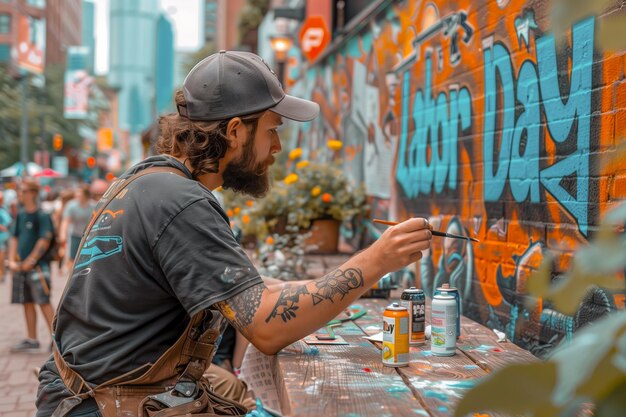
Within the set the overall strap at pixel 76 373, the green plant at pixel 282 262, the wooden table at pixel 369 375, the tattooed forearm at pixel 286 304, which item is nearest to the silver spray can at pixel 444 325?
the wooden table at pixel 369 375

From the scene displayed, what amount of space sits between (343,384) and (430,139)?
3.91 metres

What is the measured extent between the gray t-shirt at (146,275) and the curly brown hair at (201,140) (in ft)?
0.71

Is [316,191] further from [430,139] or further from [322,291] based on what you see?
[322,291]

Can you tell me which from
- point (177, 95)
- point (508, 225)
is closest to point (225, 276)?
point (177, 95)

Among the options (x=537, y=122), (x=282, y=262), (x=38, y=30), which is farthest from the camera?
(x=38, y=30)

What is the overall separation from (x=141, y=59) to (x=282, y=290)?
18202cm

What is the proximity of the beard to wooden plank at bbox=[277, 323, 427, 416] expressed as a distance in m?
0.61

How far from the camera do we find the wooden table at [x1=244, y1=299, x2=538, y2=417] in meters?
2.04

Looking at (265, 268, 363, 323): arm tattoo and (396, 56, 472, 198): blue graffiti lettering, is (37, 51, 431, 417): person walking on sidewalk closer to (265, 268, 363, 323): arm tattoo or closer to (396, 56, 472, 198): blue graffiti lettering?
(265, 268, 363, 323): arm tattoo

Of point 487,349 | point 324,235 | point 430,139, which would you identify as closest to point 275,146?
point 487,349

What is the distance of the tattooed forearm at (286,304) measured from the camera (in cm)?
218

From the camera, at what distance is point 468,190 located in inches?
200

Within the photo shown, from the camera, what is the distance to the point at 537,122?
403 centimetres

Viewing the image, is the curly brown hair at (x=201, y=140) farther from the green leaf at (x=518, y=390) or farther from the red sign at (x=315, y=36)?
the red sign at (x=315, y=36)
